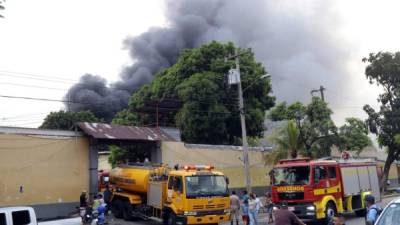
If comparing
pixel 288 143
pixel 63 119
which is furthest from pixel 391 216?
pixel 63 119

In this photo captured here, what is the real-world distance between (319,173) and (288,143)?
13541mm

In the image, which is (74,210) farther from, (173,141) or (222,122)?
(222,122)

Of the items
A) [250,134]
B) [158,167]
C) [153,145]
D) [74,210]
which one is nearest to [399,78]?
[250,134]

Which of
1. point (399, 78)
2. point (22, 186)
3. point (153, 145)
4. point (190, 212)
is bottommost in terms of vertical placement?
point (190, 212)

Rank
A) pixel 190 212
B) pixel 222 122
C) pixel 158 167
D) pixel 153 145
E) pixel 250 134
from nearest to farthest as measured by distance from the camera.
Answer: pixel 190 212 < pixel 158 167 < pixel 153 145 < pixel 222 122 < pixel 250 134

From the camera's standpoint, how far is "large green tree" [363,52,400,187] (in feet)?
128

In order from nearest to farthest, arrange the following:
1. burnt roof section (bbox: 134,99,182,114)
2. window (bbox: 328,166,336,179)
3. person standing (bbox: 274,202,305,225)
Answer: person standing (bbox: 274,202,305,225), window (bbox: 328,166,336,179), burnt roof section (bbox: 134,99,182,114)

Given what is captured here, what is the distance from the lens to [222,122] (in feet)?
124

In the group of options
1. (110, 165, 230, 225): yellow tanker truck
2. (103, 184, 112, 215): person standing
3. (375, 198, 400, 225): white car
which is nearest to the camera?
(375, 198, 400, 225): white car

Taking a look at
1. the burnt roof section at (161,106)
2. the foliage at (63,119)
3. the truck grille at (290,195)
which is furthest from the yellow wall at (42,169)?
the foliage at (63,119)

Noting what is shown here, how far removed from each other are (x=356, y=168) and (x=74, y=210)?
1452 cm

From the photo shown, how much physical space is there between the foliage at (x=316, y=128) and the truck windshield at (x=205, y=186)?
1541 cm

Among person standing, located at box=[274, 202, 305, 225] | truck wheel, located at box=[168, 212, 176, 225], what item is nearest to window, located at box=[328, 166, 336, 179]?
truck wheel, located at box=[168, 212, 176, 225]

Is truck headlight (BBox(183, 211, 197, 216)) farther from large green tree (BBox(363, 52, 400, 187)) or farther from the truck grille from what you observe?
large green tree (BBox(363, 52, 400, 187))
